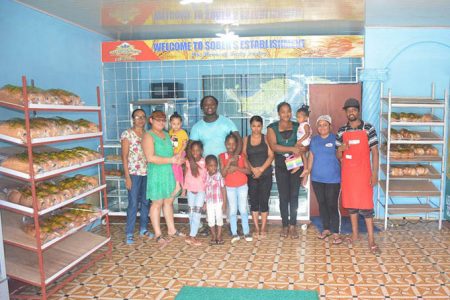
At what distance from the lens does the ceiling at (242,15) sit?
4125mm

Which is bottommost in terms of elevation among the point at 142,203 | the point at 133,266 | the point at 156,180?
the point at 133,266

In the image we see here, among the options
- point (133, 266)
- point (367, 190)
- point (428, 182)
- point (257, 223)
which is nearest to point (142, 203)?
point (133, 266)

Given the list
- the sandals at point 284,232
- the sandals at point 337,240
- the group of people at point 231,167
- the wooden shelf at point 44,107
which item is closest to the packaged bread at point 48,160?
the wooden shelf at point 44,107

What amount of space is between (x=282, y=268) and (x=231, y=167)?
1.26 m

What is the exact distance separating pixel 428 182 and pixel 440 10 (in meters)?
2.31

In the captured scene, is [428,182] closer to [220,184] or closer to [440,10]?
[440,10]

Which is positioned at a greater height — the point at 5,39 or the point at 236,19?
the point at 236,19

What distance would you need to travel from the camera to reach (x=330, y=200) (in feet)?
15.5

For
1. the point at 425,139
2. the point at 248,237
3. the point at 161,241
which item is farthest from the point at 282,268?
the point at 425,139

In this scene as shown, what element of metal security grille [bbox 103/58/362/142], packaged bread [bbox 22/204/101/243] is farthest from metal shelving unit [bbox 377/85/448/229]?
packaged bread [bbox 22/204/101/243]

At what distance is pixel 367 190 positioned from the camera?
14.5 feet

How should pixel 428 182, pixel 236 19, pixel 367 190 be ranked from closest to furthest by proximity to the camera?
pixel 367 190 < pixel 236 19 < pixel 428 182

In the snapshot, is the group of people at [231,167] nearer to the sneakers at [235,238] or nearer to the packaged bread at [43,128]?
the sneakers at [235,238]

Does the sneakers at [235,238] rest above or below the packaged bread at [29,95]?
below
